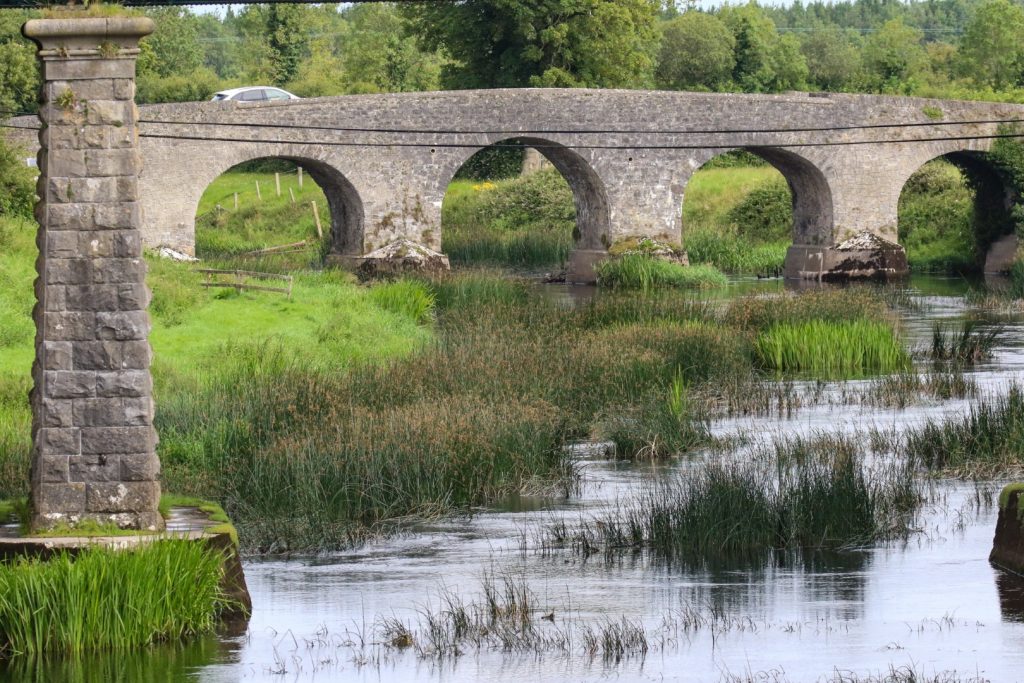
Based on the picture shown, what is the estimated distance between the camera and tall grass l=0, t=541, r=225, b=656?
27.9 feet

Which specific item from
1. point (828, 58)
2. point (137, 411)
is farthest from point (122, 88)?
point (828, 58)

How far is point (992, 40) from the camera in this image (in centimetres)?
6494

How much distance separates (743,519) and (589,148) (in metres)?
24.7

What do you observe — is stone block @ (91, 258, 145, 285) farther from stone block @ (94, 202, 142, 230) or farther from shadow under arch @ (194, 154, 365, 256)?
shadow under arch @ (194, 154, 365, 256)

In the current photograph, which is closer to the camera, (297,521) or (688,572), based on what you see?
(688,572)

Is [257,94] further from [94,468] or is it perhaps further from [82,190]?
[94,468]

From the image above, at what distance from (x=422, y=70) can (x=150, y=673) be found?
52.8m

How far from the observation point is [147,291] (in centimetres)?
923

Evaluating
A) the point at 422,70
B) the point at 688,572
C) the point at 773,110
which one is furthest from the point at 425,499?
the point at 422,70

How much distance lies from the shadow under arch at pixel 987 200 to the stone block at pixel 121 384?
103 ft

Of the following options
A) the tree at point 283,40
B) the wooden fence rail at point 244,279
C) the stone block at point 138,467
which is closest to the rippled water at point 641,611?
the stone block at point 138,467

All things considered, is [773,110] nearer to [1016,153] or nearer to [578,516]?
[1016,153]

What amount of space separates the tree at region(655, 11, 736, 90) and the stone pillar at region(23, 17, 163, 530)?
55474mm

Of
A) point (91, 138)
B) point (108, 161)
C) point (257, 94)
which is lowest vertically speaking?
point (108, 161)
